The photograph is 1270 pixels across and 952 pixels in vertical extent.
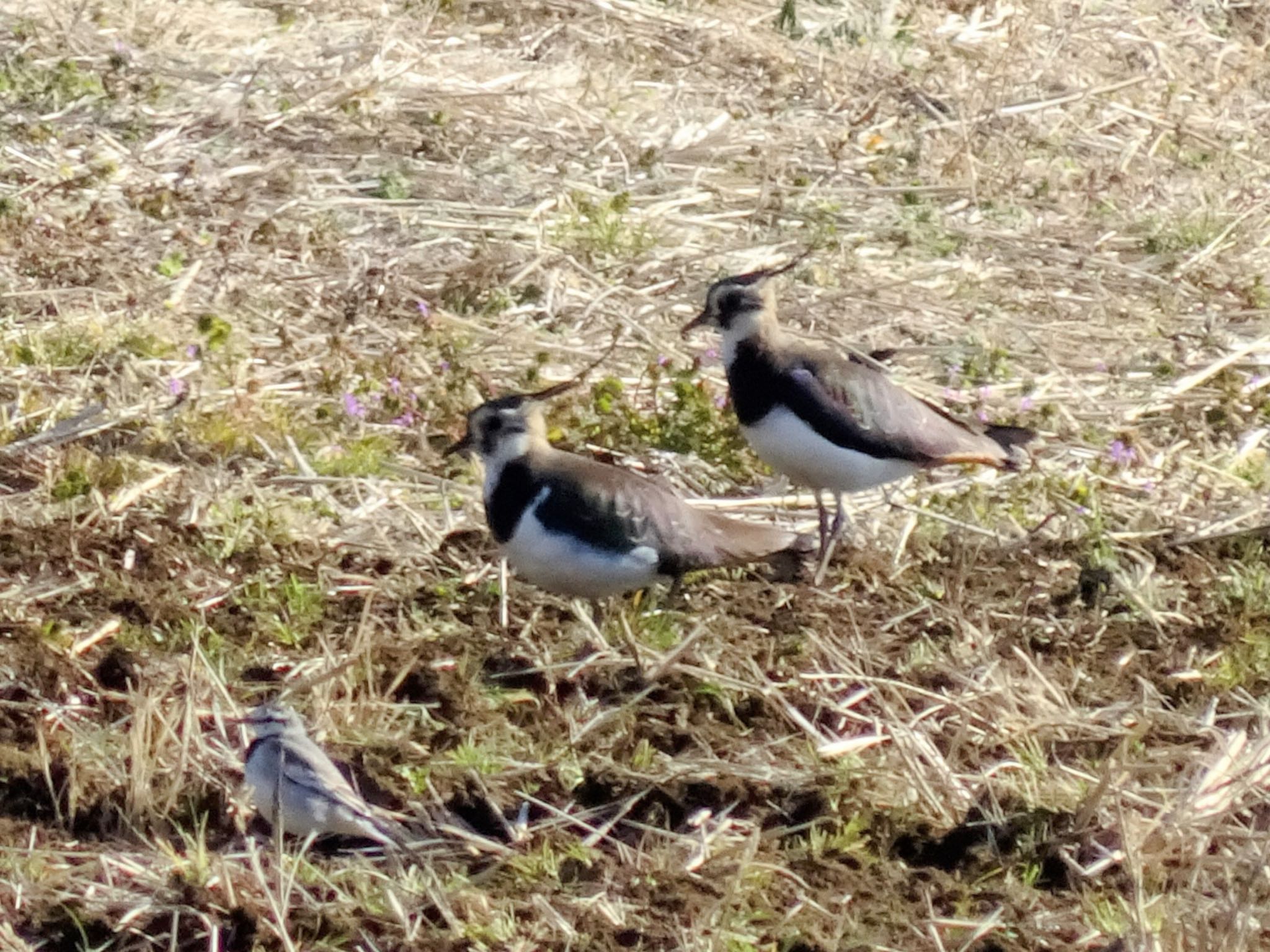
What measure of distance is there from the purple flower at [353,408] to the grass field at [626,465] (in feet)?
0.06

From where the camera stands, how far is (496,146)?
988 centimetres

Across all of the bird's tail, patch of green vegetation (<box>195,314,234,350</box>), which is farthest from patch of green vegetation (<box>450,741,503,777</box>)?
patch of green vegetation (<box>195,314,234,350</box>)

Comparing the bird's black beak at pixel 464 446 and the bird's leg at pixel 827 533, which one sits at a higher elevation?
the bird's black beak at pixel 464 446

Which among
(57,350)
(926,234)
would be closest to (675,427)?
(57,350)

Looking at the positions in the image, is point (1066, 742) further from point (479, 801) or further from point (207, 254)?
point (207, 254)

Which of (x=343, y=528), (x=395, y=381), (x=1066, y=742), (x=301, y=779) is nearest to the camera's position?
(x=301, y=779)

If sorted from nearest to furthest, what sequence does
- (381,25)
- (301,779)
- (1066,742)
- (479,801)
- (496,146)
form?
(301,779), (479,801), (1066,742), (496,146), (381,25)

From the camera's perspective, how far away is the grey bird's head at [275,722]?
489 centimetres

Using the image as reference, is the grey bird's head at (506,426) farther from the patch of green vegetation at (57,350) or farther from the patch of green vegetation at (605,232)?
the patch of green vegetation at (605,232)

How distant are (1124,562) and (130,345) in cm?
375

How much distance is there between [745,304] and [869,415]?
2.08 feet

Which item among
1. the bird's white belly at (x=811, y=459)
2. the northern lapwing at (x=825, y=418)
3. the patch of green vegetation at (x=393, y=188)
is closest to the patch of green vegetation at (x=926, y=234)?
the patch of green vegetation at (x=393, y=188)

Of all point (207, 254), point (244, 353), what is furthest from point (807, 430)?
point (207, 254)

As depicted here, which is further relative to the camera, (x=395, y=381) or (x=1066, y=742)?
(x=395, y=381)
